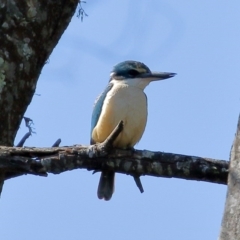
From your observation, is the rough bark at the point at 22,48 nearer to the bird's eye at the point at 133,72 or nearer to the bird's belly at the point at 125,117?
the bird's belly at the point at 125,117

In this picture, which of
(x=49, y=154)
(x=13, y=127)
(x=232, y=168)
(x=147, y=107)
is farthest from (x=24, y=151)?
(x=147, y=107)

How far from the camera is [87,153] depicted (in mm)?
4133

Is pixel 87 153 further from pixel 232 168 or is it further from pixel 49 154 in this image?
pixel 232 168

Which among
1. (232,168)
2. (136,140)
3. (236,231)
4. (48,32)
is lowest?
(236,231)

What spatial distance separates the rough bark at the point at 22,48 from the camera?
178 inches

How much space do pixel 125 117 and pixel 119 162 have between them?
1.34 metres

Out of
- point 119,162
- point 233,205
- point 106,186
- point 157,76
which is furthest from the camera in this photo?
point 157,76

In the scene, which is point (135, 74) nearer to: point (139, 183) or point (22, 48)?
point (22, 48)

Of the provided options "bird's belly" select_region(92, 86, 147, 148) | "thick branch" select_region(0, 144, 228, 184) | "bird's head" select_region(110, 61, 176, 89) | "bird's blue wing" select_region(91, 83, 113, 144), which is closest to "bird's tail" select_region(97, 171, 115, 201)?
"bird's belly" select_region(92, 86, 147, 148)

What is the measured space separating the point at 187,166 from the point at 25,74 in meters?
1.18

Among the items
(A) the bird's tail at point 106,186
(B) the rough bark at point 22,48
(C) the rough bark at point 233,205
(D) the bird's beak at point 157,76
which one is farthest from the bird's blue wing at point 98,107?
(C) the rough bark at point 233,205

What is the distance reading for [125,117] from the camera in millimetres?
5562

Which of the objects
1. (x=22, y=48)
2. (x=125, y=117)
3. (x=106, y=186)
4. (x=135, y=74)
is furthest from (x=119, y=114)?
(x=22, y=48)

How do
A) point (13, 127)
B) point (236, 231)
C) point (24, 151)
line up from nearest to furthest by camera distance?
point (236, 231)
point (24, 151)
point (13, 127)
